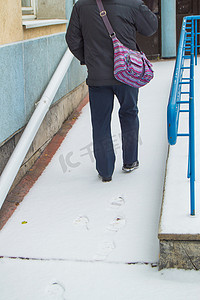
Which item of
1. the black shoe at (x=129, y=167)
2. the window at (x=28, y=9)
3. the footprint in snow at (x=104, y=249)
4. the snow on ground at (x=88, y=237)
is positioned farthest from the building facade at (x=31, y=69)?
the footprint in snow at (x=104, y=249)

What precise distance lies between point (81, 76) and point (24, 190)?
10.1ft

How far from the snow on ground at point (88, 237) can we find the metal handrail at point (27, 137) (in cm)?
28

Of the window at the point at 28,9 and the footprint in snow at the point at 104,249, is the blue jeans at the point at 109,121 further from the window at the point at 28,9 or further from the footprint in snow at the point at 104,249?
the window at the point at 28,9

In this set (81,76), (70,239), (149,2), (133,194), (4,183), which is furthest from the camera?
(149,2)

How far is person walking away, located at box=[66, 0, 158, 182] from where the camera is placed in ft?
13.0

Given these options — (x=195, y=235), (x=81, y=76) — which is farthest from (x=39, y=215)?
(x=81, y=76)

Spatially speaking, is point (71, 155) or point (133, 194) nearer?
point (133, 194)

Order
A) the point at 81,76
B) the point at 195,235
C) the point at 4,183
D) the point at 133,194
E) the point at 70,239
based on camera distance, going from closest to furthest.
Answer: the point at 195,235
the point at 70,239
the point at 4,183
the point at 133,194
the point at 81,76

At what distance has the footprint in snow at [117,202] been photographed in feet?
13.2

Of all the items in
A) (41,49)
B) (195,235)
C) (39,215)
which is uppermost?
(41,49)

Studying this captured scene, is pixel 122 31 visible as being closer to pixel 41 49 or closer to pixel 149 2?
pixel 41 49

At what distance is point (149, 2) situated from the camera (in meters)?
10.4

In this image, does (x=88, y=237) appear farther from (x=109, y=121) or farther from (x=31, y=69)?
(x=31, y=69)

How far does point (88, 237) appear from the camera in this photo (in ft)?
11.7
